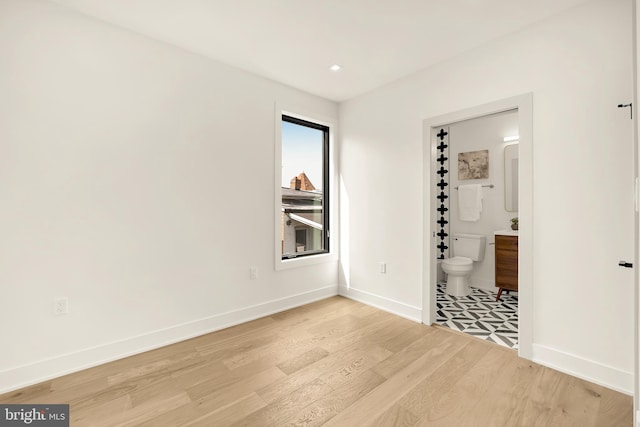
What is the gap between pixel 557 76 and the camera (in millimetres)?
2146

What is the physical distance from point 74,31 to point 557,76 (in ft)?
11.3

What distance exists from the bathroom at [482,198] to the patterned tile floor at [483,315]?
11 millimetres

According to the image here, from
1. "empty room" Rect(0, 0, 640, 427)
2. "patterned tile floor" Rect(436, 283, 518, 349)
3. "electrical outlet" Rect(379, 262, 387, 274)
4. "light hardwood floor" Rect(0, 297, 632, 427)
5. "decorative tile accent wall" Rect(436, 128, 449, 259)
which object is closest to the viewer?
"light hardwood floor" Rect(0, 297, 632, 427)

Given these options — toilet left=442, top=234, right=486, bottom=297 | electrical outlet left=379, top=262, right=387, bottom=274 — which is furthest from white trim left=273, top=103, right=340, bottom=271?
toilet left=442, top=234, right=486, bottom=297

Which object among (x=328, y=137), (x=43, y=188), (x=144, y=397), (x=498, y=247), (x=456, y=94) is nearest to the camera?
(x=144, y=397)

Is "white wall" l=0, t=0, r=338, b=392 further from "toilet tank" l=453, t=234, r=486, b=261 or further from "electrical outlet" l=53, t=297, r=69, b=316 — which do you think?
"toilet tank" l=453, t=234, r=486, b=261

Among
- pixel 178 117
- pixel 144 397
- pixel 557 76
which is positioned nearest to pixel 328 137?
pixel 178 117

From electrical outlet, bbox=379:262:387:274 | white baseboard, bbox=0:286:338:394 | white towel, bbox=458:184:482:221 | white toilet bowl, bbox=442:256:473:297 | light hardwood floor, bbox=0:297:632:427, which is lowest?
light hardwood floor, bbox=0:297:632:427

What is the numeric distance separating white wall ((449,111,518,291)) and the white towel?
0.10m

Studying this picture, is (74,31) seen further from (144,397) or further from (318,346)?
(318,346)

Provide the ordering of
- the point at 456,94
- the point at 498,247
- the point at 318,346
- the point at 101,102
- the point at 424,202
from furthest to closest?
the point at 498,247 → the point at 424,202 → the point at 456,94 → the point at 318,346 → the point at 101,102

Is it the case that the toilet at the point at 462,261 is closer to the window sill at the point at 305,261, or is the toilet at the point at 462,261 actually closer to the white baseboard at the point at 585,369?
the window sill at the point at 305,261

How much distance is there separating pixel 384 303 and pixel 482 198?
2.17m

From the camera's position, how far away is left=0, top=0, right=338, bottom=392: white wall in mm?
1958
